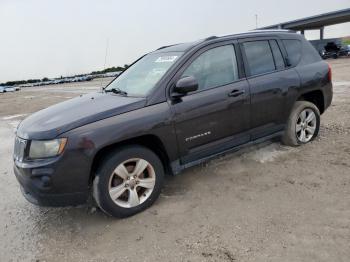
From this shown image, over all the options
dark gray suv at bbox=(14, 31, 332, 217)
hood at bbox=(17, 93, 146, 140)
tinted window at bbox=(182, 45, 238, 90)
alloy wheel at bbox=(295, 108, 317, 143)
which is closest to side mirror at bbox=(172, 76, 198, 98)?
dark gray suv at bbox=(14, 31, 332, 217)

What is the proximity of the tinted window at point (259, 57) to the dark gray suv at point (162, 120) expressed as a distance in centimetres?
2

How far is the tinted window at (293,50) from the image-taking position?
5199 mm

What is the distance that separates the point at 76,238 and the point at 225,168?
2.27 m

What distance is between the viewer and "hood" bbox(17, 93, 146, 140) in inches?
137

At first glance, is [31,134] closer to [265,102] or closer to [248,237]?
[248,237]

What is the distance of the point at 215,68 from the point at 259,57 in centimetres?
84

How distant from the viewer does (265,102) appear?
4.74 meters

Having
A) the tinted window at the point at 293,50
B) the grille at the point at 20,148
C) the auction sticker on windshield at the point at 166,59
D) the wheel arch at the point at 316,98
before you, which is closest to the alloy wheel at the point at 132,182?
the grille at the point at 20,148

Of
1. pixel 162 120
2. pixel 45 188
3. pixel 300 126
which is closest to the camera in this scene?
pixel 45 188

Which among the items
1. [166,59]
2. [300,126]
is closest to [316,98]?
[300,126]

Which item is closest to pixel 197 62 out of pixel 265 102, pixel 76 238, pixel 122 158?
pixel 265 102

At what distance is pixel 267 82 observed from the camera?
4754 mm

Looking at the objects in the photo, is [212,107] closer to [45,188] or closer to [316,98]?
[45,188]

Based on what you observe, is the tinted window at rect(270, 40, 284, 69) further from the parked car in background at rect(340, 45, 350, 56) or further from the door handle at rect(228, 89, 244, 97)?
the parked car in background at rect(340, 45, 350, 56)
